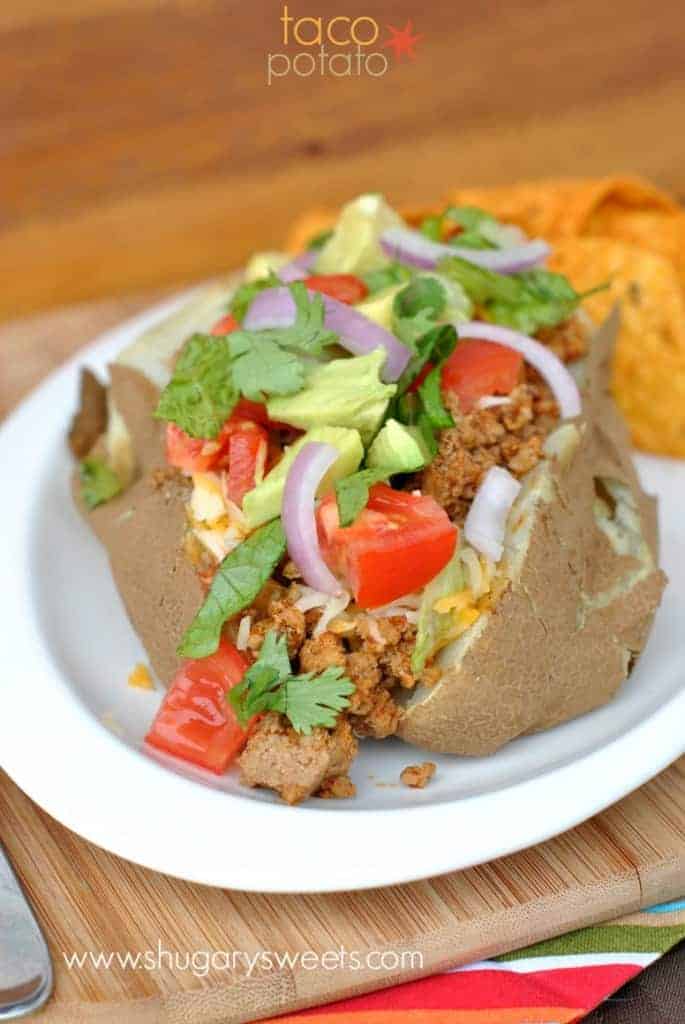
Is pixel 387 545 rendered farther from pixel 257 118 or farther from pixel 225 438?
pixel 257 118

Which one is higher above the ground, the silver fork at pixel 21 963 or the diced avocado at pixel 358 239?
the diced avocado at pixel 358 239

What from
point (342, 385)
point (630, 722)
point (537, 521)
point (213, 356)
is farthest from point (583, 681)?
point (213, 356)

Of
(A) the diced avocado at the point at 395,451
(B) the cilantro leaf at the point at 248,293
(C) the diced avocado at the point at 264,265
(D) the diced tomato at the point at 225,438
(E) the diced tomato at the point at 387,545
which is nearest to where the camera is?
(E) the diced tomato at the point at 387,545

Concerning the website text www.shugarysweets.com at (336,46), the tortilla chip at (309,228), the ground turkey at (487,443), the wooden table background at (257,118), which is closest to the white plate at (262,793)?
the ground turkey at (487,443)

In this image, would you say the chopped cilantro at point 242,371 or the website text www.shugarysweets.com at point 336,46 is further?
the website text www.shugarysweets.com at point 336,46

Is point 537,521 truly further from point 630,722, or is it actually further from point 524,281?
point 524,281

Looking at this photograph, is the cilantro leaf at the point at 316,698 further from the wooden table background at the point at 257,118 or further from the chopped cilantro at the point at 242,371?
the wooden table background at the point at 257,118

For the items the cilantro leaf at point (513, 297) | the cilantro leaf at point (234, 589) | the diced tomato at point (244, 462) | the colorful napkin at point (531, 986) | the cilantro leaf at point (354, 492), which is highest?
the cilantro leaf at point (513, 297)
